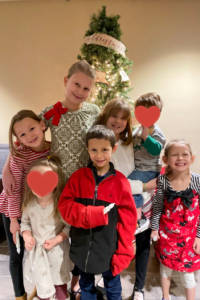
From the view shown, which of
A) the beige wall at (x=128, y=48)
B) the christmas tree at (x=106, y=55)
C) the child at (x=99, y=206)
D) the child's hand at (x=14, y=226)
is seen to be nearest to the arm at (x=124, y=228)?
the child at (x=99, y=206)

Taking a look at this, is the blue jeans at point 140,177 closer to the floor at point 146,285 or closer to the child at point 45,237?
the child at point 45,237

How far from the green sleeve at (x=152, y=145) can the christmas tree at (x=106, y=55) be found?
1111 mm

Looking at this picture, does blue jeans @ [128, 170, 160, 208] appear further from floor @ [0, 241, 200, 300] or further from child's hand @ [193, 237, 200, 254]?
floor @ [0, 241, 200, 300]

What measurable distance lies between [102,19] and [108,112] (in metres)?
1.34

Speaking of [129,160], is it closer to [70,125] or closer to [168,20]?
[70,125]

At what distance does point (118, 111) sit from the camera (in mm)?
1152

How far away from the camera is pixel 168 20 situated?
2783 mm

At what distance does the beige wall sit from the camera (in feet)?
9.14

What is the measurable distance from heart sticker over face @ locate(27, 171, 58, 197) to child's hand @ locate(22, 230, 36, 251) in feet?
1.09

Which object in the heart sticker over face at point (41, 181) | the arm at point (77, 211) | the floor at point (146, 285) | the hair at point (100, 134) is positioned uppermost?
the hair at point (100, 134)

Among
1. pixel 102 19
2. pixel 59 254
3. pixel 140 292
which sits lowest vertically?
pixel 140 292

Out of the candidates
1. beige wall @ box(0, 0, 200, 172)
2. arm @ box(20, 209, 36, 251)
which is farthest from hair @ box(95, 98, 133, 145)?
beige wall @ box(0, 0, 200, 172)

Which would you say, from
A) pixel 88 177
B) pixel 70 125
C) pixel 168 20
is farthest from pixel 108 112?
pixel 168 20

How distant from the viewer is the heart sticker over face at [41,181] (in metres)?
0.94
